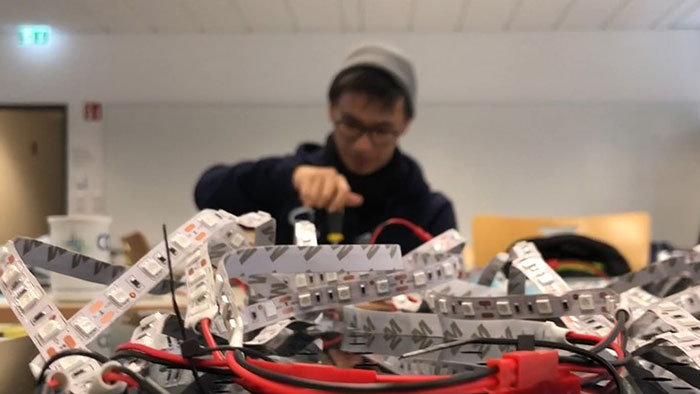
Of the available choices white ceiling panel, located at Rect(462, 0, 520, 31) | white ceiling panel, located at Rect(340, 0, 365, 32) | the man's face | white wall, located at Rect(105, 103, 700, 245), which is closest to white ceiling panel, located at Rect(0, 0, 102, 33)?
white wall, located at Rect(105, 103, 700, 245)

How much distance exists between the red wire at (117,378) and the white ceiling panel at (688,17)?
9.80ft

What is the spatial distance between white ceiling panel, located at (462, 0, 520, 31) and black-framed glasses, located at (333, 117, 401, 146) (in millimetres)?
1743

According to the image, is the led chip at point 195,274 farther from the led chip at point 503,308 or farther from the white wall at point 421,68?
the white wall at point 421,68

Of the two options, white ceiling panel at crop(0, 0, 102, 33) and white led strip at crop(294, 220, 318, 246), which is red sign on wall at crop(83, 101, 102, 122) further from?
white led strip at crop(294, 220, 318, 246)

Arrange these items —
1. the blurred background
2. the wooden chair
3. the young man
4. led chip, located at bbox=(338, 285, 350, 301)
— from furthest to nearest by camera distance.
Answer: the blurred background → the wooden chair → the young man → led chip, located at bbox=(338, 285, 350, 301)

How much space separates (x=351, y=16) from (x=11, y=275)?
2.74m

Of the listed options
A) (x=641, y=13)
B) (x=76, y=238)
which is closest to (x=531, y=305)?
(x=76, y=238)

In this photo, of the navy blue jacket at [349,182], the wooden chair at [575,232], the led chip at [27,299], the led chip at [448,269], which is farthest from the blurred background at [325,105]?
the led chip at [27,299]

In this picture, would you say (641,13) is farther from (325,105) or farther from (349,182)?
(349,182)

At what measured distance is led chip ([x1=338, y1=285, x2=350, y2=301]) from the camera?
41cm

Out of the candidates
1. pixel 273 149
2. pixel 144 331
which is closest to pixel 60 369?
pixel 144 331

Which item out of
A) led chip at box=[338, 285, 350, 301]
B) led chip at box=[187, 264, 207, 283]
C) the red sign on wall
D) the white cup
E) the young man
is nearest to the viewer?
led chip at box=[187, 264, 207, 283]

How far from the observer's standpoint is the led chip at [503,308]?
1.18 feet

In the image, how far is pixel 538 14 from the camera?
9.39 ft
